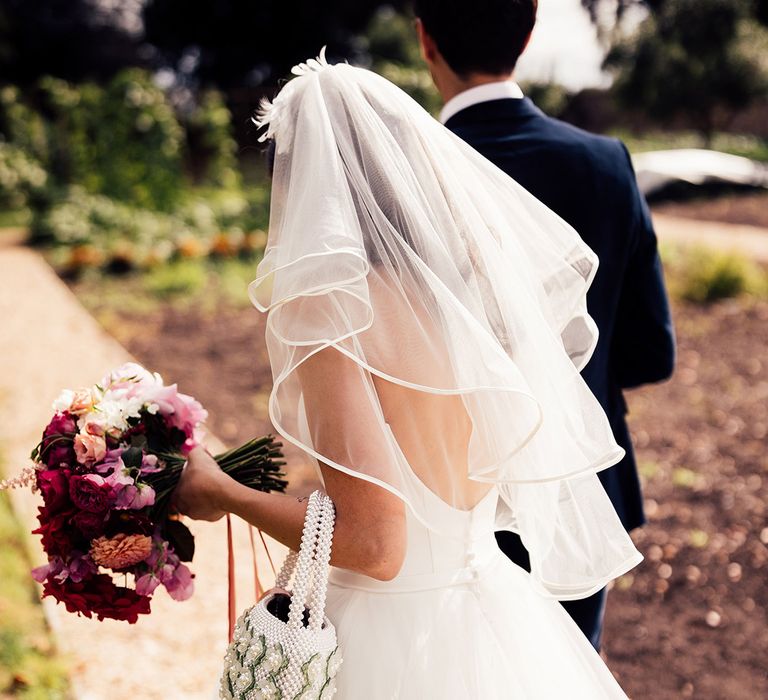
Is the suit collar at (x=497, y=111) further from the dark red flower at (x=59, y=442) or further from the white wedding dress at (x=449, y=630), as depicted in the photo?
the dark red flower at (x=59, y=442)

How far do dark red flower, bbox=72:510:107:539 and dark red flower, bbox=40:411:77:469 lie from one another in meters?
0.12

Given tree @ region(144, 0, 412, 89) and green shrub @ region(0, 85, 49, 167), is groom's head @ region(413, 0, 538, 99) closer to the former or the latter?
green shrub @ region(0, 85, 49, 167)

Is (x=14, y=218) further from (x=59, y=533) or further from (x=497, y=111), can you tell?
(x=59, y=533)

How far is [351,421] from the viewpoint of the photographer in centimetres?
137

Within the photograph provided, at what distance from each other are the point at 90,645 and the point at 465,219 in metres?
2.77

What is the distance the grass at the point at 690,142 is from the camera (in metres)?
28.3

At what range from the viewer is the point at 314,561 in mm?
1456

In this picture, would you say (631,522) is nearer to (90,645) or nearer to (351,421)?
(351,421)

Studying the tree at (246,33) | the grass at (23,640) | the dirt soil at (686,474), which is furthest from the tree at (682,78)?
the grass at (23,640)

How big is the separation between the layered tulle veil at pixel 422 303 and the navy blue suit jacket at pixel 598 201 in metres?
0.46

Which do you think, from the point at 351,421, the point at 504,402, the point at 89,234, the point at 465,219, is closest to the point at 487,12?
the point at 465,219

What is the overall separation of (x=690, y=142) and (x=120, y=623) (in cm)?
3138

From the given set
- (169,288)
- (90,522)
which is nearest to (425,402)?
(90,522)

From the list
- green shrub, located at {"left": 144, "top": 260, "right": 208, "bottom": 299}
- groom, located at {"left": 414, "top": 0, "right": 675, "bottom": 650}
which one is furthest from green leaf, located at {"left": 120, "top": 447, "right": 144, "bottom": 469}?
green shrub, located at {"left": 144, "top": 260, "right": 208, "bottom": 299}
